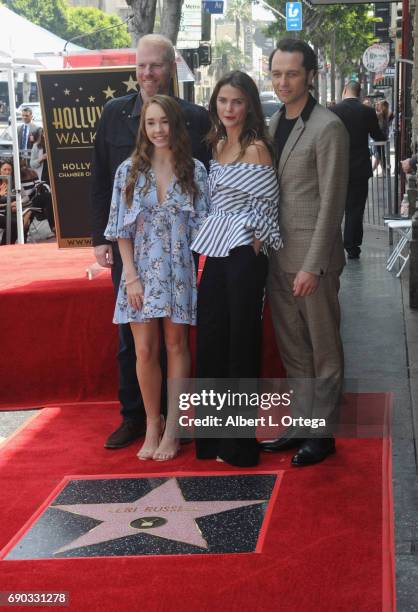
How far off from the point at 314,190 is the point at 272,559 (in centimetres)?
181

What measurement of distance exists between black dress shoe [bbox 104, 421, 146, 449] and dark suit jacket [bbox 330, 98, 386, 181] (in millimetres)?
6731

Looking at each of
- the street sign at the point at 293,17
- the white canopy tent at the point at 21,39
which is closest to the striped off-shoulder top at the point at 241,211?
the white canopy tent at the point at 21,39

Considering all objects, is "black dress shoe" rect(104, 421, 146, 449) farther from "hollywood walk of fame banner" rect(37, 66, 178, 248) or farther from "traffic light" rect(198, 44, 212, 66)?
"traffic light" rect(198, 44, 212, 66)

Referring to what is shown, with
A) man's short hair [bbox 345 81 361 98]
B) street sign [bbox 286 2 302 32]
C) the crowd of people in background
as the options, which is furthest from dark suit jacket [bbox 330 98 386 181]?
street sign [bbox 286 2 302 32]

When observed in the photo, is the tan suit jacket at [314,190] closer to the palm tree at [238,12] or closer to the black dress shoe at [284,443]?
the black dress shoe at [284,443]

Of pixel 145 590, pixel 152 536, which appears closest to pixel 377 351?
pixel 152 536

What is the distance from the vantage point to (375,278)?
10.8 meters

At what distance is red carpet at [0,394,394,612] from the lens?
372 cm

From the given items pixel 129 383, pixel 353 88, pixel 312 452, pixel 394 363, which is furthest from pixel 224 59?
pixel 312 452

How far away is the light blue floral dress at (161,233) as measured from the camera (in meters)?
5.13

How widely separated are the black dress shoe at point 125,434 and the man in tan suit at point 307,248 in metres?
0.77

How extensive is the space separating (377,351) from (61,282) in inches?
99.1

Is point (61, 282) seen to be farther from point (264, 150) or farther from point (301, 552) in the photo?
point (301, 552)

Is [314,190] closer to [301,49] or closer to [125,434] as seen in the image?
[301,49]
